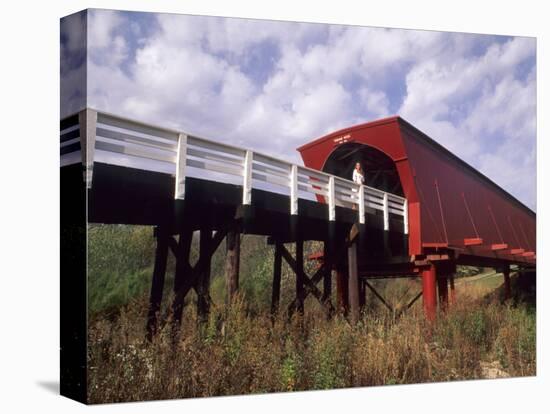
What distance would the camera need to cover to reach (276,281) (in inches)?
550

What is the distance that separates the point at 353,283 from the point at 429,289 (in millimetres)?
2214

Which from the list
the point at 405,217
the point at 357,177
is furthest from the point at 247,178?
the point at 405,217

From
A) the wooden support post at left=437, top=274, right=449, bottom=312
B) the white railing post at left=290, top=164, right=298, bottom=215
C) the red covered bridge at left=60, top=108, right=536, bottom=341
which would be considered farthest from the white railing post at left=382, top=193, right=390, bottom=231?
the white railing post at left=290, top=164, right=298, bottom=215

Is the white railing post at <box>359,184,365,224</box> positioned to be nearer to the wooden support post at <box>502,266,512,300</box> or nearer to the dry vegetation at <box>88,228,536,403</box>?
the dry vegetation at <box>88,228,536,403</box>

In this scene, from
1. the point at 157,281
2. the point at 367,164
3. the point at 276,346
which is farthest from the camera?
the point at 367,164

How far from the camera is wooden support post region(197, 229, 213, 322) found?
37.0 feet

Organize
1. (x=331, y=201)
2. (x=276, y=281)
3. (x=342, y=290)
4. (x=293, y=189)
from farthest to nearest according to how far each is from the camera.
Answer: (x=342, y=290) → (x=331, y=201) → (x=276, y=281) → (x=293, y=189)

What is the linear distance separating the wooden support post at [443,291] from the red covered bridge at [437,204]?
0.02 meters

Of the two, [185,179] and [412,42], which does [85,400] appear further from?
[412,42]

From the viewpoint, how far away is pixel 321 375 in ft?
38.1

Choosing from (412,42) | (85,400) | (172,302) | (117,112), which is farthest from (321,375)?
(412,42)

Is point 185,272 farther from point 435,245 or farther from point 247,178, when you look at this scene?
point 435,245

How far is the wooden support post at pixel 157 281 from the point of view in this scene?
10.8 metres

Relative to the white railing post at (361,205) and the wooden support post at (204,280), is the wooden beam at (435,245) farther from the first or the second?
the wooden support post at (204,280)
